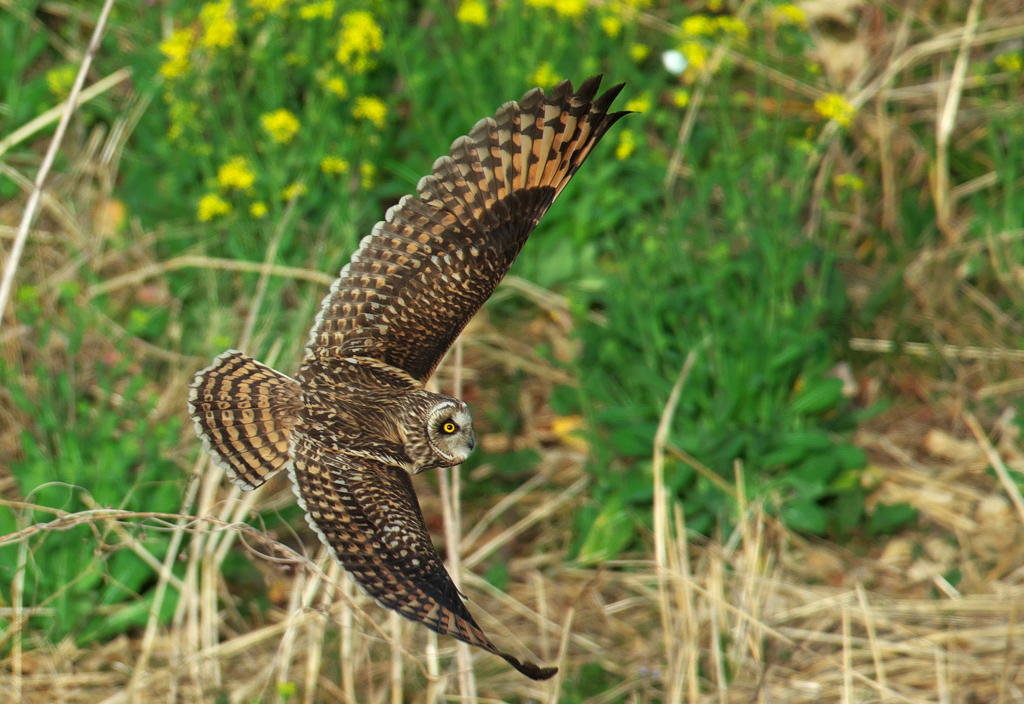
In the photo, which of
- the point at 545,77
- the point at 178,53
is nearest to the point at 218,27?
the point at 178,53

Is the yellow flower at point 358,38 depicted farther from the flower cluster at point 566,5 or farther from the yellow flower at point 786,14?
the yellow flower at point 786,14

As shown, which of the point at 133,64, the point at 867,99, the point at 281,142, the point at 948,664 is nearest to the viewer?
the point at 948,664

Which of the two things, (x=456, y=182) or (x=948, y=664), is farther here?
(x=948, y=664)

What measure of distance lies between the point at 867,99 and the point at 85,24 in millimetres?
4079

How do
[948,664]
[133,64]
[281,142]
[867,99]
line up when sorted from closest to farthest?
[948,664] < [281,142] < [133,64] < [867,99]

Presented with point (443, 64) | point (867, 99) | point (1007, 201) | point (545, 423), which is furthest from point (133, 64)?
point (1007, 201)

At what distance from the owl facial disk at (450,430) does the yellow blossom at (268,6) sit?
252 cm

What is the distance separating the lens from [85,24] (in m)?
5.31

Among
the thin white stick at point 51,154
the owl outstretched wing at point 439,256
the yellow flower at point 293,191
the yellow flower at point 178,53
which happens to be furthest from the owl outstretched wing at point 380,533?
the yellow flower at point 178,53

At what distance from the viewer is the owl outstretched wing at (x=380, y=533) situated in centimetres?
196

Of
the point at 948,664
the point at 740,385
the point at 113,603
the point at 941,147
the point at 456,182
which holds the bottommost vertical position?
the point at 113,603

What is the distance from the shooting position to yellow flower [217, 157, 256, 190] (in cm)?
394

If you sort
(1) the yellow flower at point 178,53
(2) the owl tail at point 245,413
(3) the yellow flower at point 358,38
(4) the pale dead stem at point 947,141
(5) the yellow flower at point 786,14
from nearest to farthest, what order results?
(2) the owl tail at point 245,413, (5) the yellow flower at point 786,14, (1) the yellow flower at point 178,53, (3) the yellow flower at point 358,38, (4) the pale dead stem at point 947,141

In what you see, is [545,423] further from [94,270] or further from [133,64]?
[133,64]
